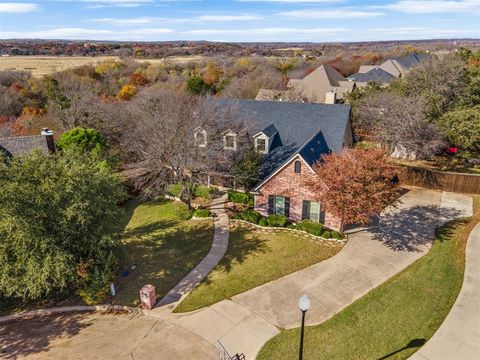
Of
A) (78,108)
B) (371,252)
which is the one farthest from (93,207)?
(78,108)

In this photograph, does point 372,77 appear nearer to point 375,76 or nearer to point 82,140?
point 375,76

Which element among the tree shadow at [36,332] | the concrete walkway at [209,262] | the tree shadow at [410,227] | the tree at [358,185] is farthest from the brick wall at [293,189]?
the tree shadow at [36,332]

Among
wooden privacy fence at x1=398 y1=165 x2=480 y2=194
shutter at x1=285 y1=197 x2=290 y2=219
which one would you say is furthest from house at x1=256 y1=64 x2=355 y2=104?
shutter at x1=285 y1=197 x2=290 y2=219

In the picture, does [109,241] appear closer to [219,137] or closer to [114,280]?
[114,280]

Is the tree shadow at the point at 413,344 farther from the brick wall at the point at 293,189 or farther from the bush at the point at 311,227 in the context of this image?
the brick wall at the point at 293,189

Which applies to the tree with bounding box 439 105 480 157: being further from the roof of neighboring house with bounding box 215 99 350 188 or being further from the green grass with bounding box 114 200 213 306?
the green grass with bounding box 114 200 213 306
